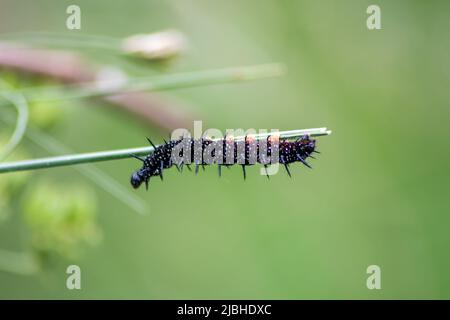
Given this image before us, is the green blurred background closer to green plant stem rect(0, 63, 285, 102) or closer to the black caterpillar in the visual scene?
green plant stem rect(0, 63, 285, 102)

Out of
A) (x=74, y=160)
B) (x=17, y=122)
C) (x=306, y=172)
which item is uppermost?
(x=306, y=172)

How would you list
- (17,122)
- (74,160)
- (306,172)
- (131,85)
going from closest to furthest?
1. (74,160)
2. (17,122)
3. (131,85)
4. (306,172)

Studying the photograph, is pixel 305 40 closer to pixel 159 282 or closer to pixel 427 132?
pixel 427 132

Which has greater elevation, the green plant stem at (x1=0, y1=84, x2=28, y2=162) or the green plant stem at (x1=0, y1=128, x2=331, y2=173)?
the green plant stem at (x1=0, y1=84, x2=28, y2=162)

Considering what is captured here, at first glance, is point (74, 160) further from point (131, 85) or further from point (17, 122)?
point (131, 85)

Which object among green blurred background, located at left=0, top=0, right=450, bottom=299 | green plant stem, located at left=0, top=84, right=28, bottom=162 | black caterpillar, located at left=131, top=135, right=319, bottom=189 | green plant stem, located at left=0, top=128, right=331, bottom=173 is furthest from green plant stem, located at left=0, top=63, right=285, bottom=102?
green blurred background, located at left=0, top=0, right=450, bottom=299

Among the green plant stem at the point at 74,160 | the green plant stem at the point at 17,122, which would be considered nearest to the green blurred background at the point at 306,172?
the green plant stem at the point at 17,122

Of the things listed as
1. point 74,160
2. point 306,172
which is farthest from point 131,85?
point 306,172

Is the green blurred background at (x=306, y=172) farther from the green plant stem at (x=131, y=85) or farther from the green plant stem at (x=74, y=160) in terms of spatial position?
the green plant stem at (x=74, y=160)

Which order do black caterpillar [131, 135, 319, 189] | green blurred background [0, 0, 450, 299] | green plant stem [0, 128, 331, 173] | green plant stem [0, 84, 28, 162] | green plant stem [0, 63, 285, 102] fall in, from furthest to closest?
green blurred background [0, 0, 450, 299] < green plant stem [0, 63, 285, 102] < black caterpillar [131, 135, 319, 189] < green plant stem [0, 84, 28, 162] < green plant stem [0, 128, 331, 173]

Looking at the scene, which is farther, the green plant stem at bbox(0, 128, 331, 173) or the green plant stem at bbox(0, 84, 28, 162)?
the green plant stem at bbox(0, 84, 28, 162)

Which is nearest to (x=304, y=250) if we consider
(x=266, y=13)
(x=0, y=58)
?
(x=266, y=13)
